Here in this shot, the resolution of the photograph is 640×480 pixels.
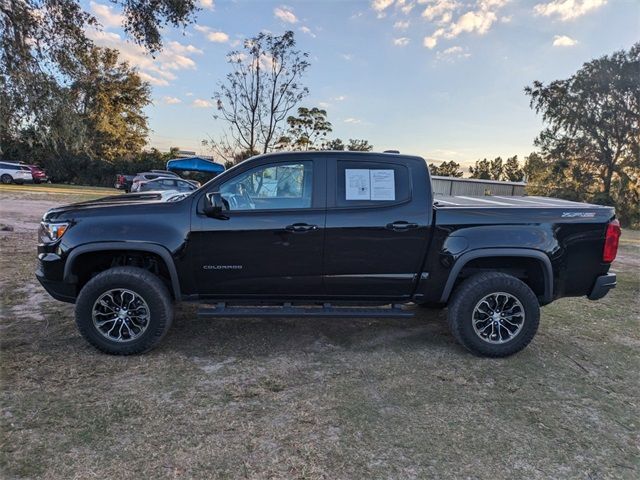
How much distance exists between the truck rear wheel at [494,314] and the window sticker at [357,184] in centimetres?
128

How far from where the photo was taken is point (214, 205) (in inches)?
148

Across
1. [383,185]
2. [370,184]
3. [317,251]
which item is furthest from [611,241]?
[317,251]

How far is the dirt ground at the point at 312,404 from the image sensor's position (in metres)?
2.57

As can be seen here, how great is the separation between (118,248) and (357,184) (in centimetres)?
219

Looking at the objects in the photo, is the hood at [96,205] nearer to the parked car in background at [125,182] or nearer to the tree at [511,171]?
the parked car in background at [125,182]

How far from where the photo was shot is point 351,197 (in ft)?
13.1

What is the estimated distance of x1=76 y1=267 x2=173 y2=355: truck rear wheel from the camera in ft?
→ 12.3

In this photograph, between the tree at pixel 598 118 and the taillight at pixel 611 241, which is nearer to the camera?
the taillight at pixel 611 241

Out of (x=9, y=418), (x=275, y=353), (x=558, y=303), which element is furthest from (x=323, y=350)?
(x=558, y=303)

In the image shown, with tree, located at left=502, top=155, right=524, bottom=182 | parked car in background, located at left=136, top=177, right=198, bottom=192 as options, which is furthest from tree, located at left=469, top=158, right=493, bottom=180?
parked car in background, located at left=136, top=177, right=198, bottom=192

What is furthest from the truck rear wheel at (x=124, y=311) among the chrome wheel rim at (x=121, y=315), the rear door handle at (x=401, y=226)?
the rear door handle at (x=401, y=226)

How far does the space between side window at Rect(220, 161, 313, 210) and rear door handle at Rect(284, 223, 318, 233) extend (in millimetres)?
194

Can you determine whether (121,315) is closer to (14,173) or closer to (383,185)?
(383,185)

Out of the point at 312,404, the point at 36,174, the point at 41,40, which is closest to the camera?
the point at 312,404
